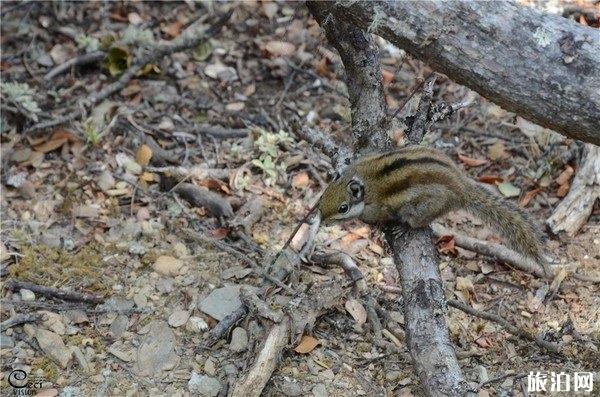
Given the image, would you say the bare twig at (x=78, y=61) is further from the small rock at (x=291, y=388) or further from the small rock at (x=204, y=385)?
the small rock at (x=291, y=388)

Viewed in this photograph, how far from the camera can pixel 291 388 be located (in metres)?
4.34

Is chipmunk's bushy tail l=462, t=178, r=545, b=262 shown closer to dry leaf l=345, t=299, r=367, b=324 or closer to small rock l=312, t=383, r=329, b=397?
dry leaf l=345, t=299, r=367, b=324

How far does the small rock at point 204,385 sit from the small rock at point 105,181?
2.04 meters

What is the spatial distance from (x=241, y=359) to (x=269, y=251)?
105 cm

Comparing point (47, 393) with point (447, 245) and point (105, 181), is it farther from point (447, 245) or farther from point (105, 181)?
point (447, 245)

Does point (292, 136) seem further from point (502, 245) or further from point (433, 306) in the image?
point (433, 306)

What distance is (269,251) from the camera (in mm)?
5383

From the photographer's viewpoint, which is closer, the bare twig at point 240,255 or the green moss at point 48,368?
the green moss at point 48,368

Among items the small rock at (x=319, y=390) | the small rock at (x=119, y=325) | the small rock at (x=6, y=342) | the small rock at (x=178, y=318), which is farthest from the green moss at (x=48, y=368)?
the small rock at (x=319, y=390)

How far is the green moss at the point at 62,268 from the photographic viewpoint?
5.05m

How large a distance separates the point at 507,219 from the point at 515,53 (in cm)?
134

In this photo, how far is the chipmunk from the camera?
4609mm

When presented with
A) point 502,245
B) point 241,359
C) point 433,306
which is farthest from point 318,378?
point 502,245

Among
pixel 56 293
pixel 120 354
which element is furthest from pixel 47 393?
pixel 56 293
